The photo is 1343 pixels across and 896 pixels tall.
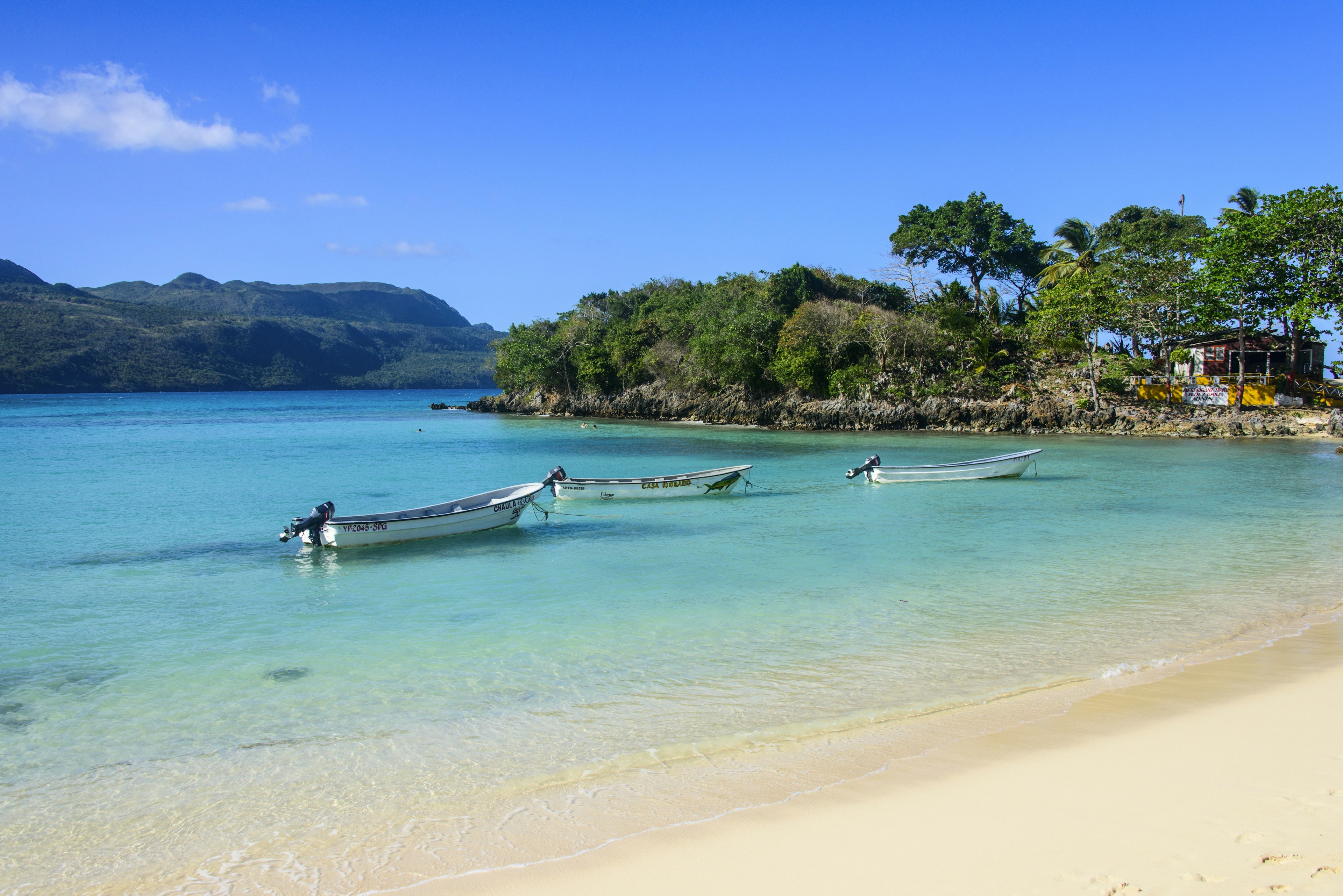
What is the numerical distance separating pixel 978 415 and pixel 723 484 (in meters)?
23.0

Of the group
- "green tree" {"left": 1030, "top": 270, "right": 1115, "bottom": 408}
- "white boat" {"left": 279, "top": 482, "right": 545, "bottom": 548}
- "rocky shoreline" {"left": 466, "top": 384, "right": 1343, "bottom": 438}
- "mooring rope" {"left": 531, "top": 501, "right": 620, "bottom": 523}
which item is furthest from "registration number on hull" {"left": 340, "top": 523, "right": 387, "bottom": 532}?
"green tree" {"left": 1030, "top": 270, "right": 1115, "bottom": 408}

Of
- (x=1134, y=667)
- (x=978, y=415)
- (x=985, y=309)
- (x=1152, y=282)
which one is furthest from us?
(x=985, y=309)

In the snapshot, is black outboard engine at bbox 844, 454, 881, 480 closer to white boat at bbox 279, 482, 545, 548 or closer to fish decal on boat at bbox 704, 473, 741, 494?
fish decal on boat at bbox 704, 473, 741, 494

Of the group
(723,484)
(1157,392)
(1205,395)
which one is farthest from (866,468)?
(1205,395)

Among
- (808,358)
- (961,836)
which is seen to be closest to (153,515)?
(961,836)

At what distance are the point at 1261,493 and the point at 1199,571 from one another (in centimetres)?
966

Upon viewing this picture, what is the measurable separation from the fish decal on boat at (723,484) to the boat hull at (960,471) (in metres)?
3.82

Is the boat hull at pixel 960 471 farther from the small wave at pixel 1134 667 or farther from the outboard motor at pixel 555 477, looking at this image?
the small wave at pixel 1134 667

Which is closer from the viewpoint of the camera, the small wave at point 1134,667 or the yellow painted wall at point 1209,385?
the small wave at point 1134,667

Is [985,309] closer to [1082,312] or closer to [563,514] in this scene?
[1082,312]

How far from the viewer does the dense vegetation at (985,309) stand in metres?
31.5

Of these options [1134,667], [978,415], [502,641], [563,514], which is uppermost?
[978,415]

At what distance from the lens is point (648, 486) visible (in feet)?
60.1

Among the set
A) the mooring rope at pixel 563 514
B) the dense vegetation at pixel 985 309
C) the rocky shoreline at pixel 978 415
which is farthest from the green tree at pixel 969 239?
the mooring rope at pixel 563 514
